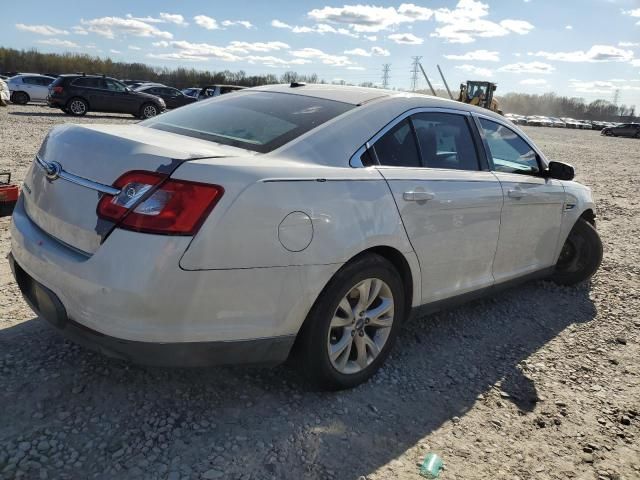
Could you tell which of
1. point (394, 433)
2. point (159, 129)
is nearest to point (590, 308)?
point (394, 433)

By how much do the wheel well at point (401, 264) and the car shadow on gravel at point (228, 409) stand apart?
473 mm

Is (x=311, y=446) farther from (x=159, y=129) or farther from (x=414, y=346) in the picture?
(x=159, y=129)

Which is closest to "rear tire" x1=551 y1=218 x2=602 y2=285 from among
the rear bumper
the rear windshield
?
the rear windshield

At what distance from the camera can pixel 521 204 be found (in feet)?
12.8

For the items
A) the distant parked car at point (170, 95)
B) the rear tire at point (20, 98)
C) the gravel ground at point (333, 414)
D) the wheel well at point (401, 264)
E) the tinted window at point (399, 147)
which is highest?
the tinted window at point (399, 147)

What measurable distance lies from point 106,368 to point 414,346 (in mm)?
1937

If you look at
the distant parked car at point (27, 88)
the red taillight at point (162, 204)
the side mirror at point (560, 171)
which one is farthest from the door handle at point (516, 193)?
the distant parked car at point (27, 88)

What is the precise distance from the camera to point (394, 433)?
8.70 ft

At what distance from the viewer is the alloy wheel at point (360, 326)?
2.79m

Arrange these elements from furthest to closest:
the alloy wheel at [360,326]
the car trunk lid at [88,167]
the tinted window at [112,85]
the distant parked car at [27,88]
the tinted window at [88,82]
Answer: the distant parked car at [27,88], the tinted window at [112,85], the tinted window at [88,82], the alloy wheel at [360,326], the car trunk lid at [88,167]

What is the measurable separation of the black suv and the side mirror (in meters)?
19.1

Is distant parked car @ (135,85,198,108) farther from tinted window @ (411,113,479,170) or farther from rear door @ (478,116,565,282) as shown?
tinted window @ (411,113,479,170)

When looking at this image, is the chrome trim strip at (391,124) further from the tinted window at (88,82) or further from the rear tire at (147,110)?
the rear tire at (147,110)

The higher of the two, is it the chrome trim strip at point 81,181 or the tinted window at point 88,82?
the tinted window at point 88,82
